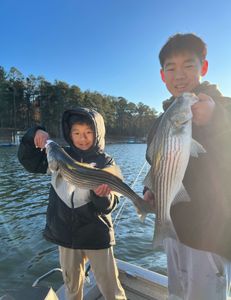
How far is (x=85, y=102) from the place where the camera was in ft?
244

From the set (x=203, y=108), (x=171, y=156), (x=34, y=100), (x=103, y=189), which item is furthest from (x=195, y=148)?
(x=34, y=100)

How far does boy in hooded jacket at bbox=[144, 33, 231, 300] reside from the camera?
2.04 meters

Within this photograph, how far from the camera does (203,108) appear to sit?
6.48 feet

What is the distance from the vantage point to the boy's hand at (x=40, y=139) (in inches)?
125

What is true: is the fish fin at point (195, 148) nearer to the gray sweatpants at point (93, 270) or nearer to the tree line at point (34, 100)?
the gray sweatpants at point (93, 270)

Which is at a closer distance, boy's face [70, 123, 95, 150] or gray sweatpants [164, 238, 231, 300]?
gray sweatpants [164, 238, 231, 300]

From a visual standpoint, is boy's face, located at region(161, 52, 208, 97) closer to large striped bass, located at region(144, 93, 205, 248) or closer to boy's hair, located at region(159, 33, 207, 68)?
boy's hair, located at region(159, 33, 207, 68)

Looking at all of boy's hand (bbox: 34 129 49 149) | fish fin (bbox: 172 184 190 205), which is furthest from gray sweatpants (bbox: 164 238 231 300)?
boy's hand (bbox: 34 129 49 149)

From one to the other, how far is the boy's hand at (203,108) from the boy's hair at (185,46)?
576 mm

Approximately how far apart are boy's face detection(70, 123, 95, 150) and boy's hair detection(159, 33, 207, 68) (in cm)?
128

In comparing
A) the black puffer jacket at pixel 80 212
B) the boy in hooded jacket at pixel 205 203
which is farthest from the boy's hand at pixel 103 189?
the boy in hooded jacket at pixel 205 203

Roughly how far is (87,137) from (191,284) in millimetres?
1856

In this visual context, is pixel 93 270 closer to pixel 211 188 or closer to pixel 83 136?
pixel 83 136

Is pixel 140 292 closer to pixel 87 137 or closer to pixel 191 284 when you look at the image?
pixel 191 284
